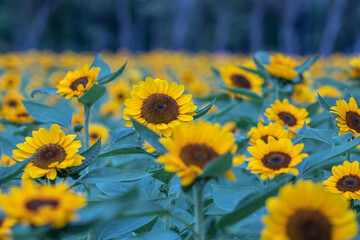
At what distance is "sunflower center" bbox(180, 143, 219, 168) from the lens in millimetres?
929

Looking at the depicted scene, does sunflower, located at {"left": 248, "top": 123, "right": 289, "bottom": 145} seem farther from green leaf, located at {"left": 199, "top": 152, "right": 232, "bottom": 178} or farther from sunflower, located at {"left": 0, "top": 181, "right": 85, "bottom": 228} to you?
sunflower, located at {"left": 0, "top": 181, "right": 85, "bottom": 228}

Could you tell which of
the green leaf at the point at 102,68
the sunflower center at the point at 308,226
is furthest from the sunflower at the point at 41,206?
the green leaf at the point at 102,68

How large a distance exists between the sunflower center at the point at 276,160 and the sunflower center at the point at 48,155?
2.00ft

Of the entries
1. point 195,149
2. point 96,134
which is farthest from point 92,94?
point 96,134

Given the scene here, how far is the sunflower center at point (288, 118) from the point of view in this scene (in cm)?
167

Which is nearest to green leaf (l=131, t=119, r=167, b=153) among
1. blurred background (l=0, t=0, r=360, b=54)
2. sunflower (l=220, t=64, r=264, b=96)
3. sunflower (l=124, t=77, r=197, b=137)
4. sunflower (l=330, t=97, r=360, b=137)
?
sunflower (l=124, t=77, r=197, b=137)

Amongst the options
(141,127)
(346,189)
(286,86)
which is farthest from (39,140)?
(286,86)

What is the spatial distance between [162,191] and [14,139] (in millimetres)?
1227

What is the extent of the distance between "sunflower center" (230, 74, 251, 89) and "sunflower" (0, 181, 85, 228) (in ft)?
6.47

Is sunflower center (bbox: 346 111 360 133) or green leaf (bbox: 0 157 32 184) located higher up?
sunflower center (bbox: 346 111 360 133)

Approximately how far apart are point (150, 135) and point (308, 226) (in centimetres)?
45

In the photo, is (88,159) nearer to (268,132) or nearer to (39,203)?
(39,203)

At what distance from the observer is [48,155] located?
1.19 metres

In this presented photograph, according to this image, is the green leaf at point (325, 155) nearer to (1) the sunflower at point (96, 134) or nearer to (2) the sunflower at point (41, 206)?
(2) the sunflower at point (41, 206)
